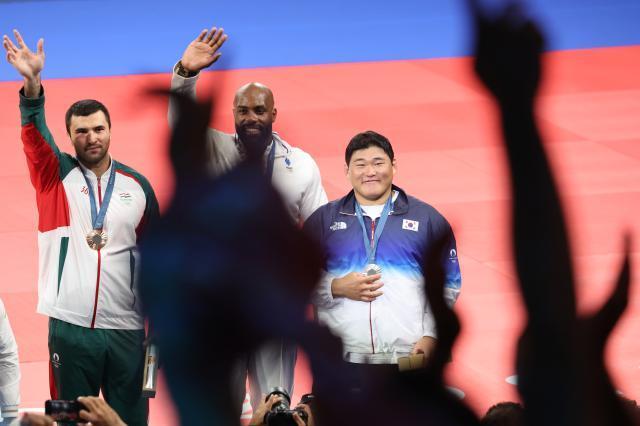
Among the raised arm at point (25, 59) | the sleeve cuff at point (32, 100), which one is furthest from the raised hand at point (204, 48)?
the sleeve cuff at point (32, 100)

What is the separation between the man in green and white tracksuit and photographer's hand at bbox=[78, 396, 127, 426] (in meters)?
3.77

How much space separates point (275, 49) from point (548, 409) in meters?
19.5

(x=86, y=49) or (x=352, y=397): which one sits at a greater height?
(x=86, y=49)

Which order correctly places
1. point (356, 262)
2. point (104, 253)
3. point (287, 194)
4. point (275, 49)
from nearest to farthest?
point (287, 194), point (356, 262), point (104, 253), point (275, 49)

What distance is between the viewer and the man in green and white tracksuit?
237 inches

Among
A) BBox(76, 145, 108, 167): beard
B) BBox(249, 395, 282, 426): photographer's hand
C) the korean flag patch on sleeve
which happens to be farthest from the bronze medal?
BBox(249, 395, 282, 426): photographer's hand

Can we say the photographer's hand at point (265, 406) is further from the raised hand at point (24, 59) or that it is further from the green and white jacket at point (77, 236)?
the green and white jacket at point (77, 236)

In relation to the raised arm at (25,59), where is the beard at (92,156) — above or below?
below

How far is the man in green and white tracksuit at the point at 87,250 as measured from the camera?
6.03m

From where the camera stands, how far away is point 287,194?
760 millimetres

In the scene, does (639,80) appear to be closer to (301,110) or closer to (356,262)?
(301,110)

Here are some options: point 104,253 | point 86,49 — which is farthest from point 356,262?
point 86,49

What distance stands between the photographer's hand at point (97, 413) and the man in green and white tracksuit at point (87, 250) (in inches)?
148

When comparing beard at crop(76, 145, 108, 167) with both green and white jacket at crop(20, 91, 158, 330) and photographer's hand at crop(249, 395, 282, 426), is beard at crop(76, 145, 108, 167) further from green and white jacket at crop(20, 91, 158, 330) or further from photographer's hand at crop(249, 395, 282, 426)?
photographer's hand at crop(249, 395, 282, 426)
